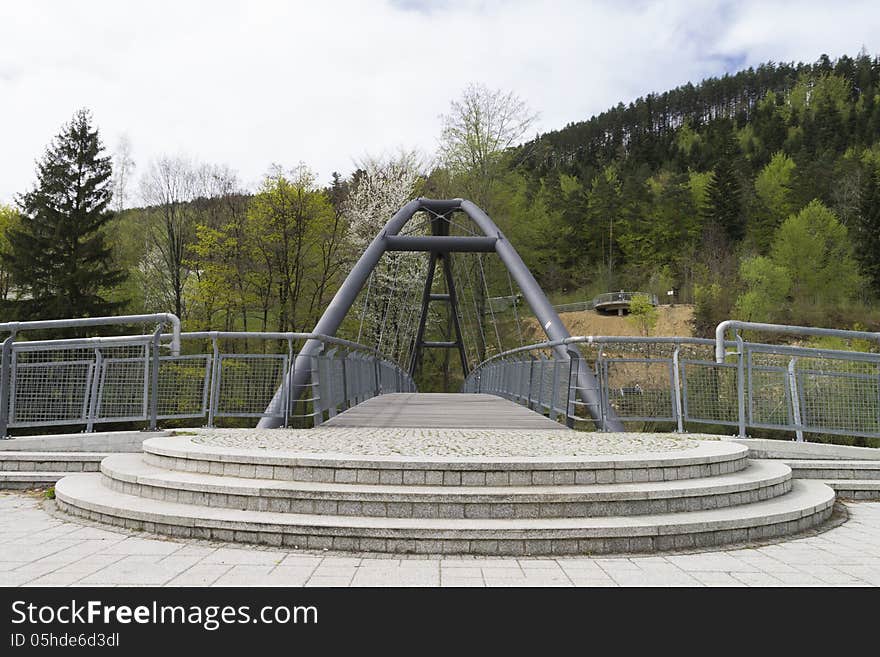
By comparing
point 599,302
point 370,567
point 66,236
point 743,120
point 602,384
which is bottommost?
point 370,567

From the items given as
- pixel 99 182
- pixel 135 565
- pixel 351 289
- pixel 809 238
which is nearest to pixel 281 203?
pixel 99 182

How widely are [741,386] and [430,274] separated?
1777 centimetres

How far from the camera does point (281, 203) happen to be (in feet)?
89.5

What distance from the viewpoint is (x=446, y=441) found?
7.12 metres

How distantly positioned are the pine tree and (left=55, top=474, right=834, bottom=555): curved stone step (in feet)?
79.5

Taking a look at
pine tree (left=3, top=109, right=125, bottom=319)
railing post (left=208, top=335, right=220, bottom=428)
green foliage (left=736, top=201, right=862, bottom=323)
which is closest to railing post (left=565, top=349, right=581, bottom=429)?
railing post (left=208, top=335, right=220, bottom=428)

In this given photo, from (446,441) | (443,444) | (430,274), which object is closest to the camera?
(443,444)

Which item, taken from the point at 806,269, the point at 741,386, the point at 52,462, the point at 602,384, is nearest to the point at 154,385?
the point at 52,462

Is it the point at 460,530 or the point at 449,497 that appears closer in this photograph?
the point at 460,530

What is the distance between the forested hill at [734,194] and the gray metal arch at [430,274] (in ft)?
44.1

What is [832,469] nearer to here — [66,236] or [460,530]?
[460,530]

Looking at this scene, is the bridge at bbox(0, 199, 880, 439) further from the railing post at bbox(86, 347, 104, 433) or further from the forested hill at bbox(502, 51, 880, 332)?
the forested hill at bbox(502, 51, 880, 332)
